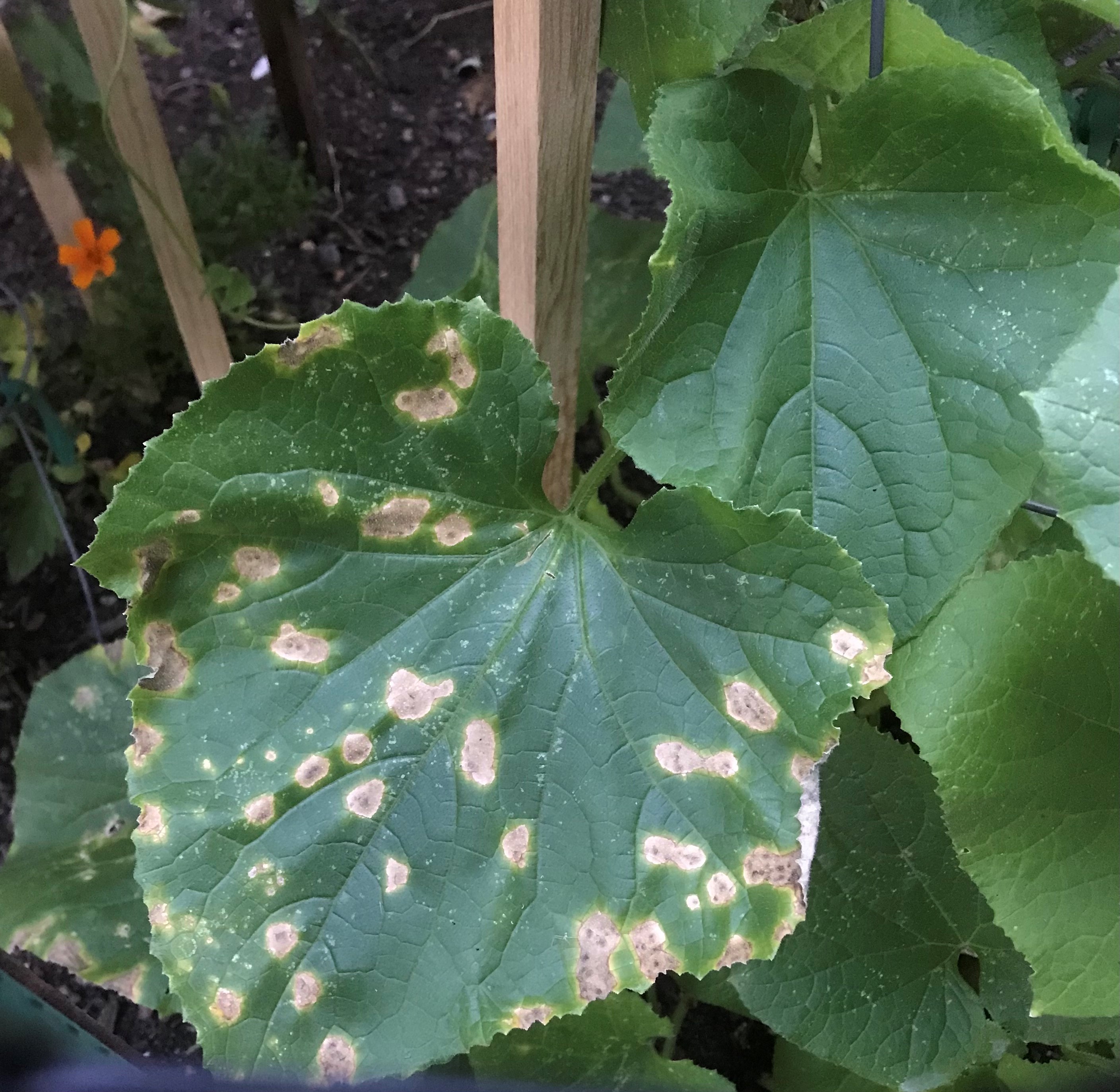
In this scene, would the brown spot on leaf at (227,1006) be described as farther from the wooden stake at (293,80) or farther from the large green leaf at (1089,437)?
the wooden stake at (293,80)

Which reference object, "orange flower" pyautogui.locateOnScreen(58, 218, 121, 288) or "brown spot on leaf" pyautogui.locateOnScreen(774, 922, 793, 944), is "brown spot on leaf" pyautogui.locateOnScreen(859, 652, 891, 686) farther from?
"orange flower" pyautogui.locateOnScreen(58, 218, 121, 288)

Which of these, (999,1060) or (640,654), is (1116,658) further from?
(999,1060)

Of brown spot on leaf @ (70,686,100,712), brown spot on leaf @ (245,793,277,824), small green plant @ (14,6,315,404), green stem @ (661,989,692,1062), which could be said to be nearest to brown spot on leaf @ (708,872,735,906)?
brown spot on leaf @ (245,793,277,824)

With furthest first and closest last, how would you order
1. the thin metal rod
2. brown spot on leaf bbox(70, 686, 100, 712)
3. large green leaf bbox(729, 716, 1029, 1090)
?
brown spot on leaf bbox(70, 686, 100, 712) < large green leaf bbox(729, 716, 1029, 1090) < the thin metal rod

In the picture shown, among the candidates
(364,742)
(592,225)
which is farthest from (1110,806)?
(592,225)

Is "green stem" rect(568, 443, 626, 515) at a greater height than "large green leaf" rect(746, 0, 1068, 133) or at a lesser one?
lesser

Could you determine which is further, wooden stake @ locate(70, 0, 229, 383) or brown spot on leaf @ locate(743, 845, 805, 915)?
wooden stake @ locate(70, 0, 229, 383)

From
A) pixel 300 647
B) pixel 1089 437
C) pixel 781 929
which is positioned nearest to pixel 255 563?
pixel 300 647
